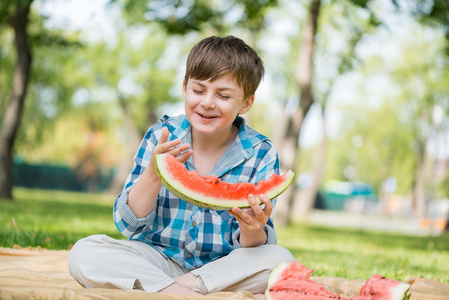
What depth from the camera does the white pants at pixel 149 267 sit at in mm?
2541

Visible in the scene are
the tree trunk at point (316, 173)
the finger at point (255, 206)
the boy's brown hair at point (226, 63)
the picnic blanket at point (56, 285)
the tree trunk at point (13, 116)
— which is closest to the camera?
the picnic blanket at point (56, 285)

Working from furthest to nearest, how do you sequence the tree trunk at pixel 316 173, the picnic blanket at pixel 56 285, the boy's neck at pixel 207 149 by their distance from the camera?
the tree trunk at pixel 316 173 < the boy's neck at pixel 207 149 < the picnic blanket at pixel 56 285

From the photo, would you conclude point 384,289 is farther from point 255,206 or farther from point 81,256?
point 81,256

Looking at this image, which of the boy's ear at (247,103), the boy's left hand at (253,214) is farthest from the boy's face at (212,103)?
the boy's left hand at (253,214)

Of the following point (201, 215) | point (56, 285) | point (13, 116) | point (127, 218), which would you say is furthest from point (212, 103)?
point (13, 116)

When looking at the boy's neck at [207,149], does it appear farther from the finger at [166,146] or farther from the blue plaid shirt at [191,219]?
the finger at [166,146]

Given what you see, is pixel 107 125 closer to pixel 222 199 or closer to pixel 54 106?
pixel 54 106

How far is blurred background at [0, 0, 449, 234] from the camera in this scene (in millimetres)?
11391

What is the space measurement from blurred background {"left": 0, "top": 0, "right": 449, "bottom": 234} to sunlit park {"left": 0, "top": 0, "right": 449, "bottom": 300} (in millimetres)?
58

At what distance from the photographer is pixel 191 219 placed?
284cm

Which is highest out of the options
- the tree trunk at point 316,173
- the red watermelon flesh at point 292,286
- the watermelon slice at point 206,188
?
the watermelon slice at point 206,188

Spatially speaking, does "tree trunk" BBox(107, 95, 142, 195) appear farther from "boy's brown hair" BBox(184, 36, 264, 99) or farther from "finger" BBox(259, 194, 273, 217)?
"finger" BBox(259, 194, 273, 217)

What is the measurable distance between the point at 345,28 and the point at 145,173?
14915 millimetres

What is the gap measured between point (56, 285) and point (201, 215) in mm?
840
